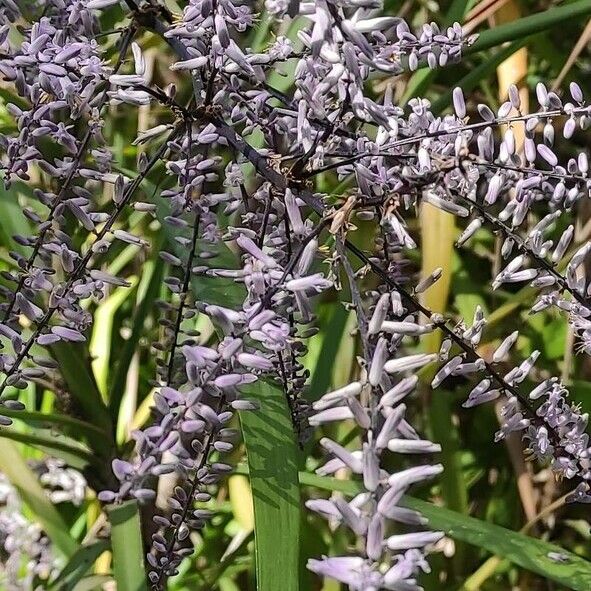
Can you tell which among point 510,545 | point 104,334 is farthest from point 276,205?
point 104,334

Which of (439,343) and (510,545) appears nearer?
(510,545)

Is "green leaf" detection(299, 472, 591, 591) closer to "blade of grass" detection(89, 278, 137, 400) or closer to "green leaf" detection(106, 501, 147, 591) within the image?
"green leaf" detection(106, 501, 147, 591)

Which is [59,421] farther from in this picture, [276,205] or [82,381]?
[276,205]

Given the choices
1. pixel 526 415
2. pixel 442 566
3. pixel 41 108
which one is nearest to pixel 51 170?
pixel 41 108

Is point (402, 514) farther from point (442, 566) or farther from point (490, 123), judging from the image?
point (442, 566)

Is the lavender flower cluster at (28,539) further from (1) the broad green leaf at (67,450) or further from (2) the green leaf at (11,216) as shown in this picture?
(2) the green leaf at (11,216)

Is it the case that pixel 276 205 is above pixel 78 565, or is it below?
above

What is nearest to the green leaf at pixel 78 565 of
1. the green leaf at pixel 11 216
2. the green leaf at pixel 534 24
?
the green leaf at pixel 11 216

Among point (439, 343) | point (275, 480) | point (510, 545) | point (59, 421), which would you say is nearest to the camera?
point (275, 480)
